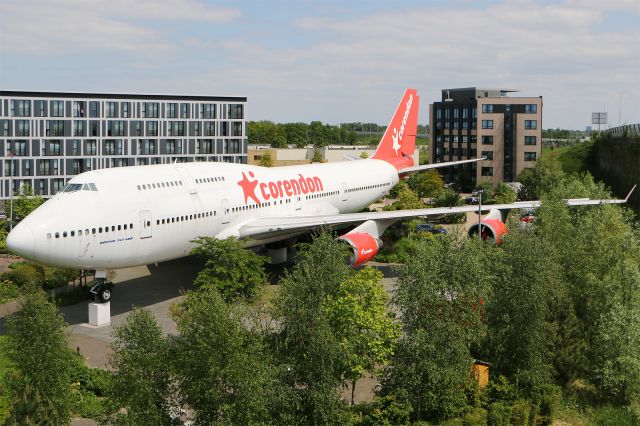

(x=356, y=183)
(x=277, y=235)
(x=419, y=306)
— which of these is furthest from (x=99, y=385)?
(x=356, y=183)

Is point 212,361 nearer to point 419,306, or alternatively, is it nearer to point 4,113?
point 419,306

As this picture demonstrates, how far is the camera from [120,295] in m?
41.8

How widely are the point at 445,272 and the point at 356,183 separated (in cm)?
3344

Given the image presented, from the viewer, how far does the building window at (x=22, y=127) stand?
271 ft

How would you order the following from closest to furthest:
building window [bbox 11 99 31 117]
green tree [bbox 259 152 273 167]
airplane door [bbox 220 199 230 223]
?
airplane door [bbox 220 199 230 223]
building window [bbox 11 99 31 117]
green tree [bbox 259 152 273 167]

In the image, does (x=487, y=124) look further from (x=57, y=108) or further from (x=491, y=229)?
(x=491, y=229)

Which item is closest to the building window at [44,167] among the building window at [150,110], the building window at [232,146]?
the building window at [150,110]

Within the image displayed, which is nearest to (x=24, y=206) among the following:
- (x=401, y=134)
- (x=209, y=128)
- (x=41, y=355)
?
(x=209, y=128)

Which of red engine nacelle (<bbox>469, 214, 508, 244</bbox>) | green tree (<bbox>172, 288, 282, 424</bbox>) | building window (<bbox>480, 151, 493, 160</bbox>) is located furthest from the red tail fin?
green tree (<bbox>172, 288, 282, 424</bbox>)

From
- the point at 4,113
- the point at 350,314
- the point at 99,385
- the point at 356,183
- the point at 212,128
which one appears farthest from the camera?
the point at 212,128

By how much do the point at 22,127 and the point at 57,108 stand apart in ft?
15.4

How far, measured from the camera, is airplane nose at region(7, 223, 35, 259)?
32062 mm

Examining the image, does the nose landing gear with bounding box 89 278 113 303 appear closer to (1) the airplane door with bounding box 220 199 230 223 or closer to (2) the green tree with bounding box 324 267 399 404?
(1) the airplane door with bounding box 220 199 230 223

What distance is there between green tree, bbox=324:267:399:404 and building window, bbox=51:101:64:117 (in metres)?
70.1
